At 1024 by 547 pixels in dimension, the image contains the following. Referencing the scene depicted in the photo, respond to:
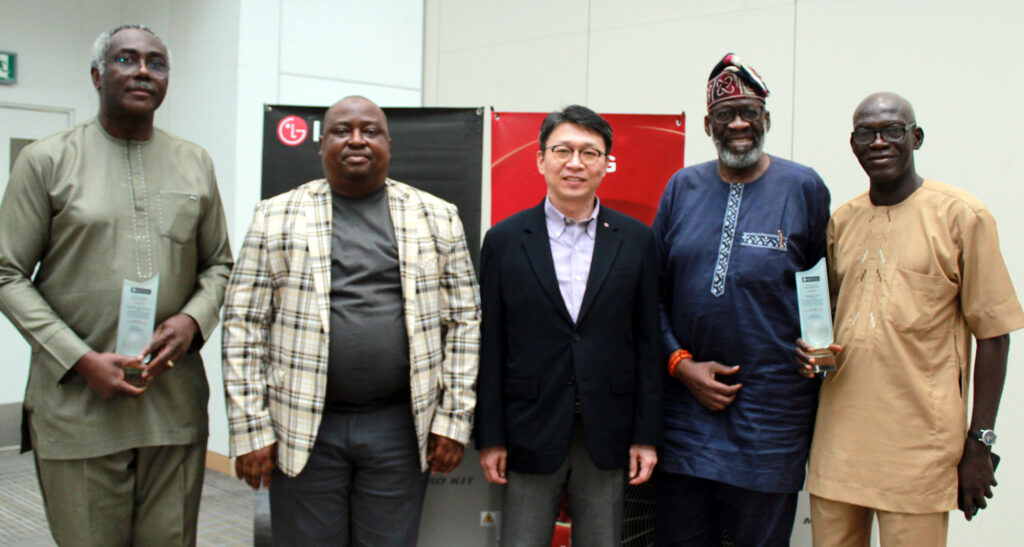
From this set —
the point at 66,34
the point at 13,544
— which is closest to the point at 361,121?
Answer: the point at 13,544

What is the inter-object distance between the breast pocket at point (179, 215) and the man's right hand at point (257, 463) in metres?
0.74

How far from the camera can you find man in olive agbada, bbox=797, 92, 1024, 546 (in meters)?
2.37

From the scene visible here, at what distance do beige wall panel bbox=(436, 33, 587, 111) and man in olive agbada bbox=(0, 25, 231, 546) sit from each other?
3.51 metres

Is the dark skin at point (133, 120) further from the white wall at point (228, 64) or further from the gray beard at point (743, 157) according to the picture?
the white wall at point (228, 64)

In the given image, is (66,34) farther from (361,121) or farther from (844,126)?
(844,126)

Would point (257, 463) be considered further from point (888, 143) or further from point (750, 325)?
point (888, 143)

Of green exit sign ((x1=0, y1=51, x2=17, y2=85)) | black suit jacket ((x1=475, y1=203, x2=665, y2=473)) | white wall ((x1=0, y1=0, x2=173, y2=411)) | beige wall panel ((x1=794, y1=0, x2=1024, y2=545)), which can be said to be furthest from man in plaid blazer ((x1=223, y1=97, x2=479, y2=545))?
green exit sign ((x1=0, y1=51, x2=17, y2=85))

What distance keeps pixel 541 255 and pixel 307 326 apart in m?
0.76

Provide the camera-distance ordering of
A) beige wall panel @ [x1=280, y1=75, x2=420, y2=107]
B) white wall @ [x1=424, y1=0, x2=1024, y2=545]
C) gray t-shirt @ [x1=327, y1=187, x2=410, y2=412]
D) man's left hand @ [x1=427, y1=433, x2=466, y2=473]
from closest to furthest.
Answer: gray t-shirt @ [x1=327, y1=187, x2=410, y2=412] < man's left hand @ [x1=427, y1=433, x2=466, y2=473] < white wall @ [x1=424, y1=0, x2=1024, y2=545] < beige wall panel @ [x1=280, y1=75, x2=420, y2=107]

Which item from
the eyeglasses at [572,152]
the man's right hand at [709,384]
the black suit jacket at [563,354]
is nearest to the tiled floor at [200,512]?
the black suit jacket at [563,354]

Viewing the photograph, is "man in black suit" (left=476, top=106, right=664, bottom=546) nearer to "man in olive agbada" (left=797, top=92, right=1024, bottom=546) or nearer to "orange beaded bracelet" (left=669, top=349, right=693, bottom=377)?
"orange beaded bracelet" (left=669, top=349, right=693, bottom=377)

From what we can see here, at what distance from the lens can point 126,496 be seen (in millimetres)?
2531

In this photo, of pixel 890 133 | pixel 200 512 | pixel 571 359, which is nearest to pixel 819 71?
pixel 890 133

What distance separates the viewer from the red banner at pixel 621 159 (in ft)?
12.6
